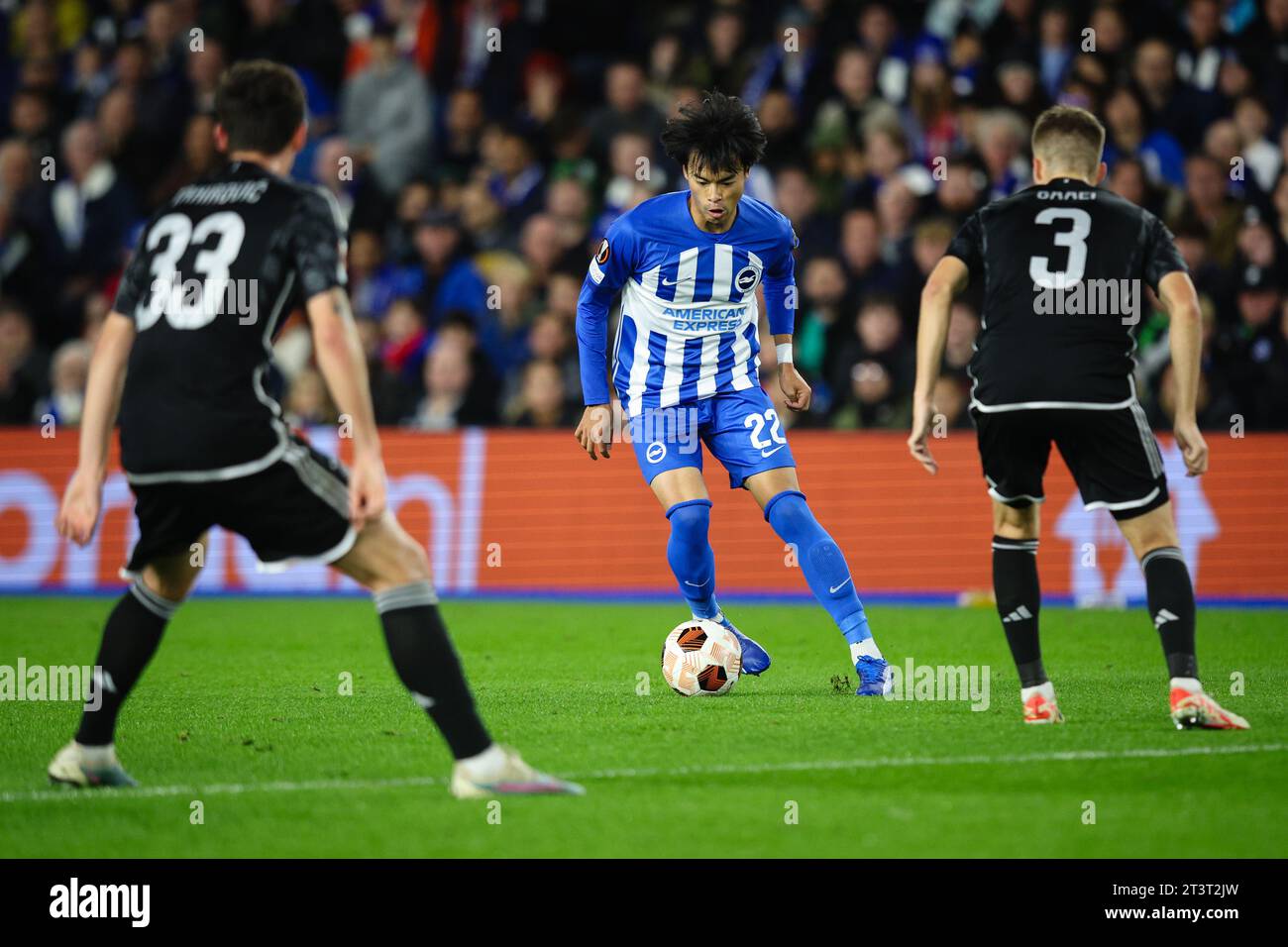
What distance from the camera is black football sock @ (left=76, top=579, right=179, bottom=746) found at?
5570mm

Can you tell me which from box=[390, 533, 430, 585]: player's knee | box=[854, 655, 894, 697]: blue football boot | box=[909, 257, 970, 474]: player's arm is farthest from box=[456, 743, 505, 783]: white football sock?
box=[854, 655, 894, 697]: blue football boot

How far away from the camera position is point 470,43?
57.1 ft

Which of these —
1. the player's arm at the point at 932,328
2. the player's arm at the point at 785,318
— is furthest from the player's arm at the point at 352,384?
the player's arm at the point at 785,318

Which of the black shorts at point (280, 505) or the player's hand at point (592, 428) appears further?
the player's hand at point (592, 428)

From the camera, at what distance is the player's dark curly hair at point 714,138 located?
7.77 m

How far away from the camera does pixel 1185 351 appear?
21.5 ft

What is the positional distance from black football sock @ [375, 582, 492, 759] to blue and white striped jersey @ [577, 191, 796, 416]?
10.2 feet

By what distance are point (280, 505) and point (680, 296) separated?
133 inches

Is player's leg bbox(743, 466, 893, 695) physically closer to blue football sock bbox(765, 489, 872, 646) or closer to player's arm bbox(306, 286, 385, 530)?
blue football sock bbox(765, 489, 872, 646)

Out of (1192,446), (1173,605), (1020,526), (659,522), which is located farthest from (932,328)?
(659,522)

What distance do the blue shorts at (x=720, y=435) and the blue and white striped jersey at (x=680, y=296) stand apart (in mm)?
57

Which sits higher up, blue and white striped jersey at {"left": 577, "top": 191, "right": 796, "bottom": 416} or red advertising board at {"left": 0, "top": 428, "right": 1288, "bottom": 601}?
blue and white striped jersey at {"left": 577, "top": 191, "right": 796, "bottom": 416}

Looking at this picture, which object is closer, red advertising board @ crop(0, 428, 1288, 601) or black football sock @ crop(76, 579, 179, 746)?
black football sock @ crop(76, 579, 179, 746)

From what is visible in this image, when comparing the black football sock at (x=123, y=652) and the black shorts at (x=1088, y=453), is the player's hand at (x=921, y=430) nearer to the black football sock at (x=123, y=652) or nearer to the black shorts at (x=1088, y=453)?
the black shorts at (x=1088, y=453)
